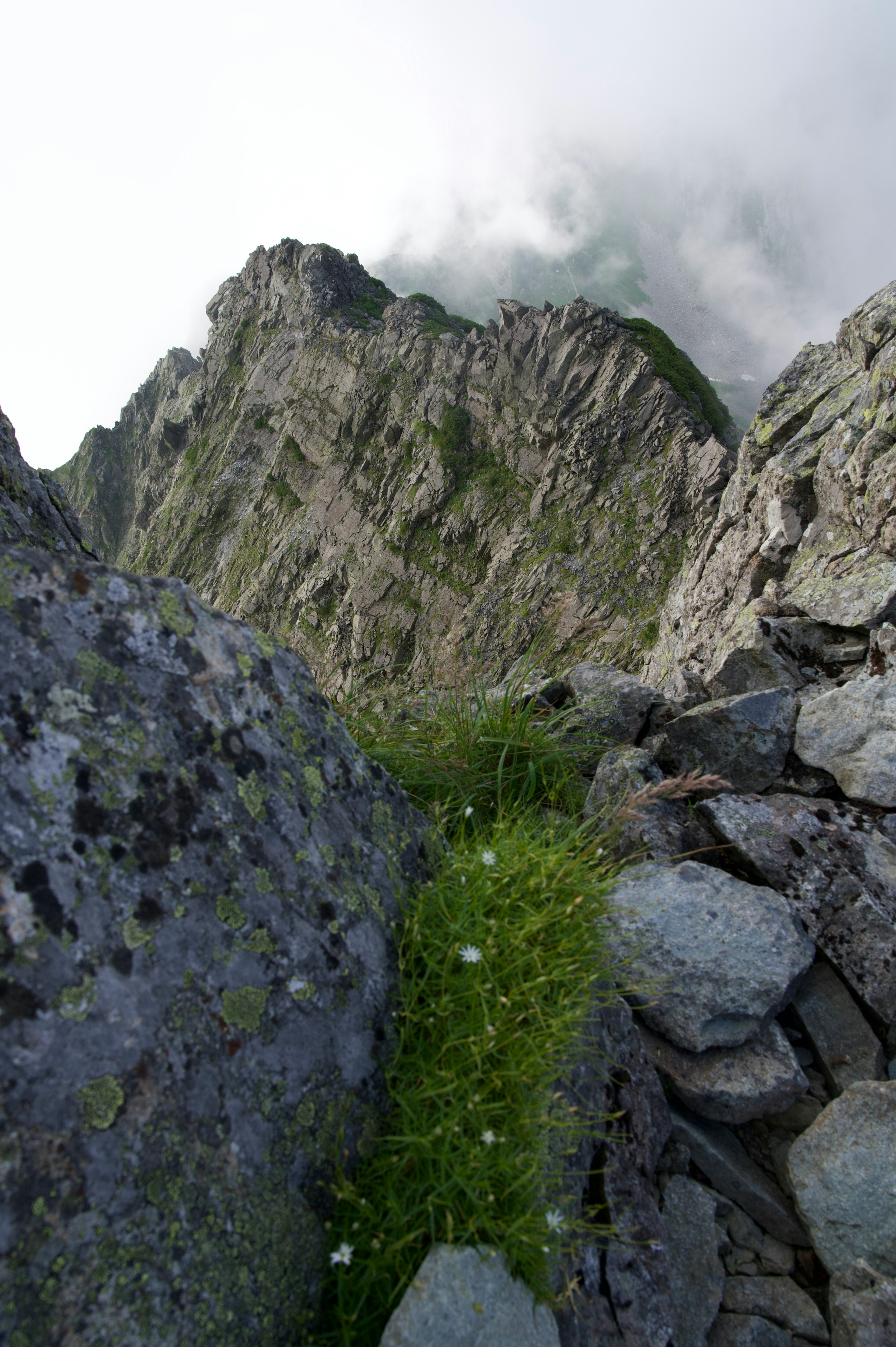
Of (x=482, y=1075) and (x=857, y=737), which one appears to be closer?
(x=482, y=1075)

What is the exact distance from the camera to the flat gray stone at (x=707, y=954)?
3811mm

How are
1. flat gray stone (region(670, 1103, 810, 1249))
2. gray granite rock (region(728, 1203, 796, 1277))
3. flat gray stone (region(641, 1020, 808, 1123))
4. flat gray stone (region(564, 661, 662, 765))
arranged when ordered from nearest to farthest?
gray granite rock (region(728, 1203, 796, 1277)), flat gray stone (region(670, 1103, 810, 1249)), flat gray stone (region(641, 1020, 808, 1123)), flat gray stone (region(564, 661, 662, 765))

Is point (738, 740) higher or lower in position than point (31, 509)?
lower

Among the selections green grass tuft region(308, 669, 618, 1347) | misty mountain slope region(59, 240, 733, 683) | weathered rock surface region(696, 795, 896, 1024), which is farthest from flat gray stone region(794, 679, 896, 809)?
misty mountain slope region(59, 240, 733, 683)

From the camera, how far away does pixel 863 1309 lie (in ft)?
9.76

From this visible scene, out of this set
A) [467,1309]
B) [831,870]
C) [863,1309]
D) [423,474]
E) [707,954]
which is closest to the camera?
[467,1309]

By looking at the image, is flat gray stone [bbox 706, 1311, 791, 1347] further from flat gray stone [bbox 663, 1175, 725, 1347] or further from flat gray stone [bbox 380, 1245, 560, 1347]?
flat gray stone [bbox 380, 1245, 560, 1347]

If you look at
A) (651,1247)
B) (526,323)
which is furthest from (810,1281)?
(526,323)

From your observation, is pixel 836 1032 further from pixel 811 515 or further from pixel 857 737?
pixel 811 515

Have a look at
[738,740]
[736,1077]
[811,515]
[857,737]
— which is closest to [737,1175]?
[736,1077]

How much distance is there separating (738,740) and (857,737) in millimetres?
1014

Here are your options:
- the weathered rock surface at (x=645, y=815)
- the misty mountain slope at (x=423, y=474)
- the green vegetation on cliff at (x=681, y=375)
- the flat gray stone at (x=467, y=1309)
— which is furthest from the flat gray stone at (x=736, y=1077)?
the green vegetation on cliff at (x=681, y=375)

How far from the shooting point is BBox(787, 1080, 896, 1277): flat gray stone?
10.6ft

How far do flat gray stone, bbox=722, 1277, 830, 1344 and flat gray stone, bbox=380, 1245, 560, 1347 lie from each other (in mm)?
1353
